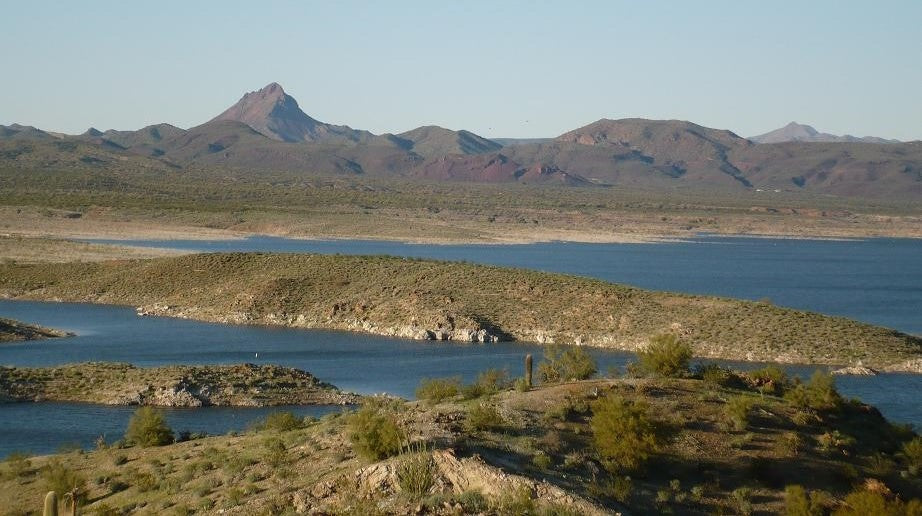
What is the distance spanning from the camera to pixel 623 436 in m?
22.5

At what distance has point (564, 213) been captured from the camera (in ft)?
593

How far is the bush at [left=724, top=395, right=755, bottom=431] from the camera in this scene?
25094mm

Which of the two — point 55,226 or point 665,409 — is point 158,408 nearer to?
point 665,409

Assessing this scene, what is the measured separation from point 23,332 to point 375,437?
130 feet

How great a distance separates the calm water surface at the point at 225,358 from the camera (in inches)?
1446

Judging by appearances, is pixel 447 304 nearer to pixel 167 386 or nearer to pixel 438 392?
pixel 167 386

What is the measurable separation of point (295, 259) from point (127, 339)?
18.9 m

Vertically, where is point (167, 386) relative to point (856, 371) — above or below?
above

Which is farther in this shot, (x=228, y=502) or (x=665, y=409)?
(x=665, y=409)

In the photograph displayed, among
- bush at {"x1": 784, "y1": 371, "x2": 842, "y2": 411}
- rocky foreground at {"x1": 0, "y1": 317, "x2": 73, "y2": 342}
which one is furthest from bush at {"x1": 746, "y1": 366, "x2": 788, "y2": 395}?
rocky foreground at {"x1": 0, "y1": 317, "x2": 73, "y2": 342}

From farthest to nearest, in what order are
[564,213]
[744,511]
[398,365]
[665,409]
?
[564,213] < [398,365] < [665,409] < [744,511]

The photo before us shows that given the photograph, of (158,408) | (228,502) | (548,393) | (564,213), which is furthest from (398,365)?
(564,213)

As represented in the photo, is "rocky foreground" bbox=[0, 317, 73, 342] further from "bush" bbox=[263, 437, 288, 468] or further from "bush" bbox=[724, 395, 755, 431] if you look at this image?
"bush" bbox=[724, 395, 755, 431]

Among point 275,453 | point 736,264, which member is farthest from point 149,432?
point 736,264
